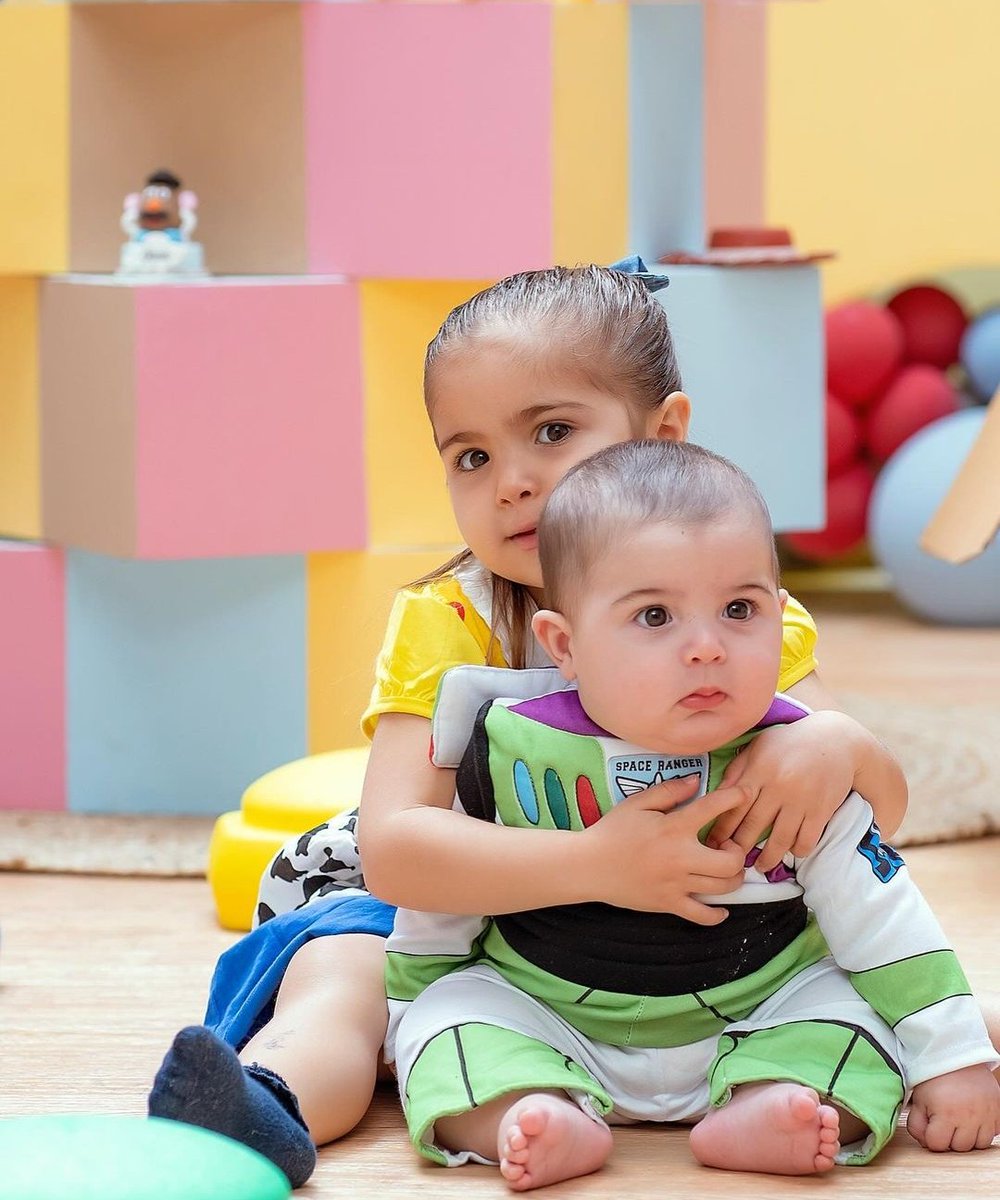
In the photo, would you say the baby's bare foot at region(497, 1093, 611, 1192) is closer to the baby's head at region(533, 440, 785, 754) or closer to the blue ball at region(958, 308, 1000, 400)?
the baby's head at region(533, 440, 785, 754)

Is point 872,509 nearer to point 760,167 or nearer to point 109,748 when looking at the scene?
point 760,167

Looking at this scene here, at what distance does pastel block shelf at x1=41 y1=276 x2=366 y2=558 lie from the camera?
2.14 metres

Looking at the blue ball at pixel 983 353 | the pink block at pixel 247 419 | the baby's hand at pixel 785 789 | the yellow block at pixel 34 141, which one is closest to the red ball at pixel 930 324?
the blue ball at pixel 983 353

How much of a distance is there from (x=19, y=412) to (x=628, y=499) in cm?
137

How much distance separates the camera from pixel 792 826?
3.88 feet

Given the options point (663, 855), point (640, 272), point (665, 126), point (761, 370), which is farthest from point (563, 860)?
point (665, 126)

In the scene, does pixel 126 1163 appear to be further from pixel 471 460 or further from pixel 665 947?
pixel 471 460

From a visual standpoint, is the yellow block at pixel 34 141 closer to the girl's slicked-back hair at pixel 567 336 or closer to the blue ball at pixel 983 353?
the girl's slicked-back hair at pixel 567 336

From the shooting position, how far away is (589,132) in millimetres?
2215

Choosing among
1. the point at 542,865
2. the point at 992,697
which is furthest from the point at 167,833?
the point at 992,697

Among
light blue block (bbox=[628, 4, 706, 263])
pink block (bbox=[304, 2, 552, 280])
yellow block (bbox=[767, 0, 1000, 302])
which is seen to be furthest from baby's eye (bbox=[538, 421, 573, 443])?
yellow block (bbox=[767, 0, 1000, 302])

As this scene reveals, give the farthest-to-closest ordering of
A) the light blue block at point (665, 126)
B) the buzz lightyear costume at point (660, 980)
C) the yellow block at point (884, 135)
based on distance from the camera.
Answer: the yellow block at point (884, 135)
the light blue block at point (665, 126)
the buzz lightyear costume at point (660, 980)

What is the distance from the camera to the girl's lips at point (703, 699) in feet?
3.70

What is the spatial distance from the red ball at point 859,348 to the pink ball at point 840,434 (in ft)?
0.13
